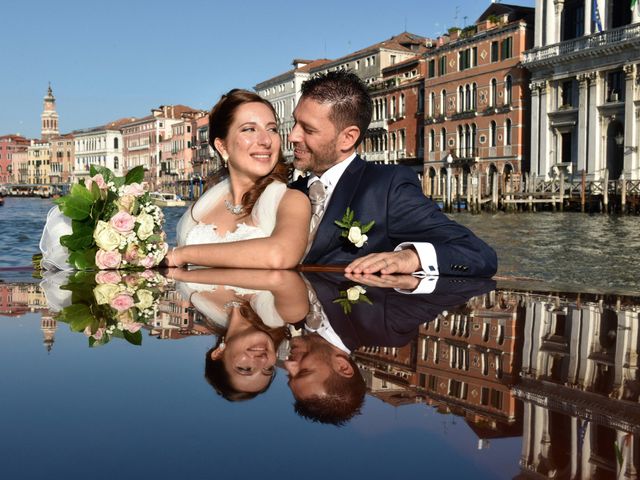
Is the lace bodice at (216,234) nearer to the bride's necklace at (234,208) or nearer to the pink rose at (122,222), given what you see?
the bride's necklace at (234,208)

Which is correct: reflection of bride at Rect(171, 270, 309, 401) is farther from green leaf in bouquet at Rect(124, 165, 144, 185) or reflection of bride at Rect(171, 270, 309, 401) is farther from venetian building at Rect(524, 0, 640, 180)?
venetian building at Rect(524, 0, 640, 180)

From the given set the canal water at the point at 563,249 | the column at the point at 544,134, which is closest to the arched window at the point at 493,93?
the column at the point at 544,134

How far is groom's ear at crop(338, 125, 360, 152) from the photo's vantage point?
7.04ft

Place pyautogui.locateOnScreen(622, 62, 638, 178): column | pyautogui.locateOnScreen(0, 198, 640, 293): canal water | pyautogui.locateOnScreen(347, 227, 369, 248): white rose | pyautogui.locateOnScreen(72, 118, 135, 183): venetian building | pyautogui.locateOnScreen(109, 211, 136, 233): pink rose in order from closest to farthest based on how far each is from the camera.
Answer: pyautogui.locateOnScreen(109, 211, 136, 233): pink rose → pyautogui.locateOnScreen(347, 227, 369, 248): white rose → pyautogui.locateOnScreen(0, 198, 640, 293): canal water → pyautogui.locateOnScreen(622, 62, 638, 178): column → pyautogui.locateOnScreen(72, 118, 135, 183): venetian building

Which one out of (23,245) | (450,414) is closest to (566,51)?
(23,245)

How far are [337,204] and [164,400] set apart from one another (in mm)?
1419

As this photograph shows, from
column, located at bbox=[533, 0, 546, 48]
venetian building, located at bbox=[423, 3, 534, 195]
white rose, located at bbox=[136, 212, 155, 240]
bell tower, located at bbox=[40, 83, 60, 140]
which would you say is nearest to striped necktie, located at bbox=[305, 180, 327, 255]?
white rose, located at bbox=[136, 212, 155, 240]

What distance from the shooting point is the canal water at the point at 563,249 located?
668cm

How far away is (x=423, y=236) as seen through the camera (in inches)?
81.5

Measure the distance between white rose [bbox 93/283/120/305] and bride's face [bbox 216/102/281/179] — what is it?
69cm

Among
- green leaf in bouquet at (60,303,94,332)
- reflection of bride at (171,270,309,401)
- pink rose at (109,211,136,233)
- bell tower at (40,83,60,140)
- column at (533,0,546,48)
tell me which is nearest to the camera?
reflection of bride at (171,270,309,401)

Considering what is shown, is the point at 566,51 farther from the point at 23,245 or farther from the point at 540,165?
the point at 23,245

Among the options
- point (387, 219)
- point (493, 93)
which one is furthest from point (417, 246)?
point (493, 93)

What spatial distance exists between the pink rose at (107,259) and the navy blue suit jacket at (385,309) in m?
0.47
